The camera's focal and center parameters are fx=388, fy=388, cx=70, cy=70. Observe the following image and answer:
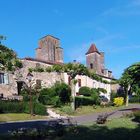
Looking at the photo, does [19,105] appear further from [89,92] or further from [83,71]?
[89,92]

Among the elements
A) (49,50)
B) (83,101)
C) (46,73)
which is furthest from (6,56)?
(49,50)

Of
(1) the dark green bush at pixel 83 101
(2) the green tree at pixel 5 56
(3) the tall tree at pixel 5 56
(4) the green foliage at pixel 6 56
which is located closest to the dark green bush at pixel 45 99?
(1) the dark green bush at pixel 83 101

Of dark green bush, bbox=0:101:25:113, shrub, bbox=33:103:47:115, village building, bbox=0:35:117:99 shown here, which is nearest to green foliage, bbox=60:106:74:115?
shrub, bbox=33:103:47:115

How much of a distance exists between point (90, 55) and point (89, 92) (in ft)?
78.8

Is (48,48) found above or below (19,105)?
above

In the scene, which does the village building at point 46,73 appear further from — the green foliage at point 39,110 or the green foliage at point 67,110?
the green foliage at point 39,110

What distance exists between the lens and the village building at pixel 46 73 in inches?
2088

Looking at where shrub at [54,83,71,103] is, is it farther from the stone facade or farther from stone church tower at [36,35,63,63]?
the stone facade

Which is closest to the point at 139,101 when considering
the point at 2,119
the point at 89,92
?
the point at 89,92

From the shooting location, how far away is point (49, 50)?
74688mm

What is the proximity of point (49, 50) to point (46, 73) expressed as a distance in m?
15.0

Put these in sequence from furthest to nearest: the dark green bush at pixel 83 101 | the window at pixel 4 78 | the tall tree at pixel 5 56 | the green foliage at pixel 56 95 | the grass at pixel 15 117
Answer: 1. the window at pixel 4 78
2. the dark green bush at pixel 83 101
3. the green foliage at pixel 56 95
4. the grass at pixel 15 117
5. the tall tree at pixel 5 56

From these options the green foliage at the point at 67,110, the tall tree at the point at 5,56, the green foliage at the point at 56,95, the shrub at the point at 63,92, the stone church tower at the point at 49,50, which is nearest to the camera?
the tall tree at the point at 5,56

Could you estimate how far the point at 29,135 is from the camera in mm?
15180
